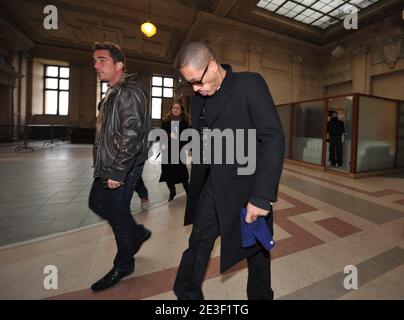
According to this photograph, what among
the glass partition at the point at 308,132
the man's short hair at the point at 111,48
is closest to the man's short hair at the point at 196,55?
the man's short hair at the point at 111,48

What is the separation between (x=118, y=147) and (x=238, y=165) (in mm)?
947

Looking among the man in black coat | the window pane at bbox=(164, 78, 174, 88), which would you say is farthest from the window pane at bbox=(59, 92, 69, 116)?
the man in black coat

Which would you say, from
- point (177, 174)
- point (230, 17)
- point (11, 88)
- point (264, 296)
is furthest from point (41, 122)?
point (264, 296)

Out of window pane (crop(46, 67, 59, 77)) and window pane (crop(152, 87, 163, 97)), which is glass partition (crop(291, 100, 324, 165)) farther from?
window pane (crop(46, 67, 59, 77))

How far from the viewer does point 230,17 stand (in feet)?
Answer: 39.4

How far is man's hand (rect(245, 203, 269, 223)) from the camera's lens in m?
1.24

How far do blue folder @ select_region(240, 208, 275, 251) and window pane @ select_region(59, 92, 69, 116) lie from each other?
21.0 metres

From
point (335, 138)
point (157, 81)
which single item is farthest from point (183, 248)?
point (157, 81)

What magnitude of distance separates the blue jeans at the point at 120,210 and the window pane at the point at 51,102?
66.7ft

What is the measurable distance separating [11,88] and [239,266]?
17612 millimetres

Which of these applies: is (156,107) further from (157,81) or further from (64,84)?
(64,84)

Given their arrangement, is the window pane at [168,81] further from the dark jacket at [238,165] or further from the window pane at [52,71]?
the dark jacket at [238,165]

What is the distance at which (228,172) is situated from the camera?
1.36m
